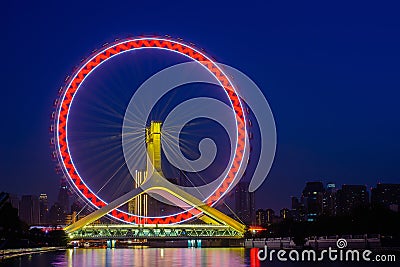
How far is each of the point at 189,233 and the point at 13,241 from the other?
15130 millimetres

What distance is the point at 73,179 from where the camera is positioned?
42.0 m

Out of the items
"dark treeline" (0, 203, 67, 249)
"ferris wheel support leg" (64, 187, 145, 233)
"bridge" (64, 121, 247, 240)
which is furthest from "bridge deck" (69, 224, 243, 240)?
"ferris wheel support leg" (64, 187, 145, 233)

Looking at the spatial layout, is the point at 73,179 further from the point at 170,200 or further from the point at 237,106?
the point at 170,200

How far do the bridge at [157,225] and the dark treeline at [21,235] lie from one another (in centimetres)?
158

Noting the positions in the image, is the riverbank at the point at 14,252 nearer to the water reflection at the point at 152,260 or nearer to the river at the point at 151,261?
the river at the point at 151,261

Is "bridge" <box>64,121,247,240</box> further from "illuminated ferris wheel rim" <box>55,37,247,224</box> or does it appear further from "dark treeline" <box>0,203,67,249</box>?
"illuminated ferris wheel rim" <box>55,37,247,224</box>

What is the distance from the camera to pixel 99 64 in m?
41.9

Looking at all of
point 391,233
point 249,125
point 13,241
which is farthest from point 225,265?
point 13,241

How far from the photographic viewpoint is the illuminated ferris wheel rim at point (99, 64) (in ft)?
137

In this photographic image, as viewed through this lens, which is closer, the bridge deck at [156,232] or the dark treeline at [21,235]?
the dark treeline at [21,235]

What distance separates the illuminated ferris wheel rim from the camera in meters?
41.7

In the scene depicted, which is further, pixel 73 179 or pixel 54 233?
pixel 54 233

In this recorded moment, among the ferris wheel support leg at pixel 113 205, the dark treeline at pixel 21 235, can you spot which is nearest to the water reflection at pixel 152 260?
the dark treeline at pixel 21 235

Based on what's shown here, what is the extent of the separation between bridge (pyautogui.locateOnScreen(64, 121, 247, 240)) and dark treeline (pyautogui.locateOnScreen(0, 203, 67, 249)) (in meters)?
1.58
